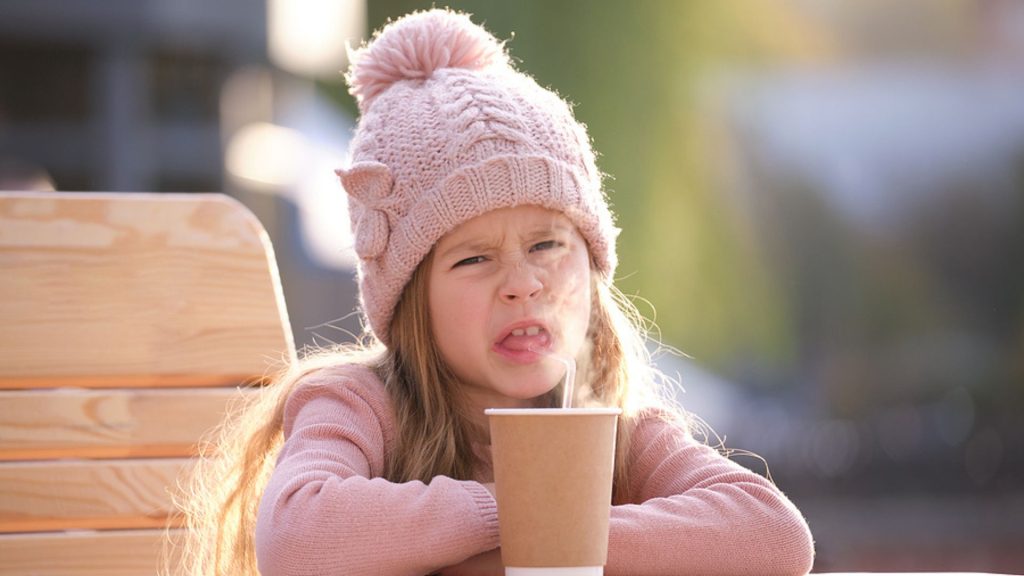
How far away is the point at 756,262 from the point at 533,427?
9771mm

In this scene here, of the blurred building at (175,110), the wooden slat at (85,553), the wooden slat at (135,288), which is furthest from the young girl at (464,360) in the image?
the blurred building at (175,110)

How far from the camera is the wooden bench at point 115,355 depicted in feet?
7.91

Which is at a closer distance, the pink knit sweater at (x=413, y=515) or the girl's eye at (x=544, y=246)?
the pink knit sweater at (x=413, y=515)

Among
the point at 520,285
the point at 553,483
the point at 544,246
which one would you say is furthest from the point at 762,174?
the point at 553,483

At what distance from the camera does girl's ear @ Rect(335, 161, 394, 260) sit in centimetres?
202

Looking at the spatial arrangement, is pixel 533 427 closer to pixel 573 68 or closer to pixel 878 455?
pixel 573 68

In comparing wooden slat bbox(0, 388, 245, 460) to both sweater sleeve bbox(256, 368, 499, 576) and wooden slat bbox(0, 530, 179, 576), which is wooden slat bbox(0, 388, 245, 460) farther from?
sweater sleeve bbox(256, 368, 499, 576)

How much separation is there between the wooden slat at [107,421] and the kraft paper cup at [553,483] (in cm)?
119

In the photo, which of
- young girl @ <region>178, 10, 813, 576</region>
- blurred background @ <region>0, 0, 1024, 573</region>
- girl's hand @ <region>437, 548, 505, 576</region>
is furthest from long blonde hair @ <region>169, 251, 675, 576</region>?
blurred background @ <region>0, 0, 1024, 573</region>

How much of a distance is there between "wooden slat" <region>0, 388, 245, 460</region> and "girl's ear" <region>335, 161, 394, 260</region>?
1.85 feet

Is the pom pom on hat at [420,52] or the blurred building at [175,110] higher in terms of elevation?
the blurred building at [175,110]

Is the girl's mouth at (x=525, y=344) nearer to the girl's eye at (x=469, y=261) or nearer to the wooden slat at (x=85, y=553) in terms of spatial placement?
the girl's eye at (x=469, y=261)

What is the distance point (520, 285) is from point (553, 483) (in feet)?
1.84

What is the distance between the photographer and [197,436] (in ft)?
8.23
